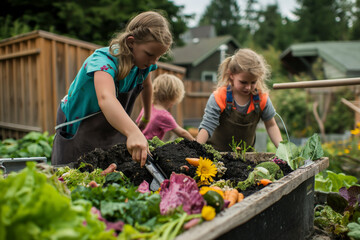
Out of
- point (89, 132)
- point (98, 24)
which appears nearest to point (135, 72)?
point (89, 132)

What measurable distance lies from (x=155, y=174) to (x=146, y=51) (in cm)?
94

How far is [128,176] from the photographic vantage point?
85.9 inches

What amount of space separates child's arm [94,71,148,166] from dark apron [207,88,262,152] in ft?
5.85

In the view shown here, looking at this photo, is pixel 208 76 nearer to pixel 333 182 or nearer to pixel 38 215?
pixel 333 182

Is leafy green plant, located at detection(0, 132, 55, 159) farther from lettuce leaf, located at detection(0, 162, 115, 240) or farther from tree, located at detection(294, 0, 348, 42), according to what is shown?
tree, located at detection(294, 0, 348, 42)

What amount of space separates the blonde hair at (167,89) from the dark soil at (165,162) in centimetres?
179

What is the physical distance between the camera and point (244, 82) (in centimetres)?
351

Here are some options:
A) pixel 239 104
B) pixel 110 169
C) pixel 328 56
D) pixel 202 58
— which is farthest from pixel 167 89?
pixel 202 58

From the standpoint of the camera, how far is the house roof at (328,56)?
1478cm

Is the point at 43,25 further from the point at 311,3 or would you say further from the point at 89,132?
the point at 311,3

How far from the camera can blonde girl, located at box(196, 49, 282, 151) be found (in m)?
3.51

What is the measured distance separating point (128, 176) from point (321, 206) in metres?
1.86

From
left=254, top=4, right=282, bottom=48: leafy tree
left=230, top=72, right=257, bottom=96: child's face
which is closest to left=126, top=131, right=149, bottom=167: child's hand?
left=230, top=72, right=257, bottom=96: child's face

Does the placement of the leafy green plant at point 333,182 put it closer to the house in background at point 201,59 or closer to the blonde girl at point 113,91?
the blonde girl at point 113,91
